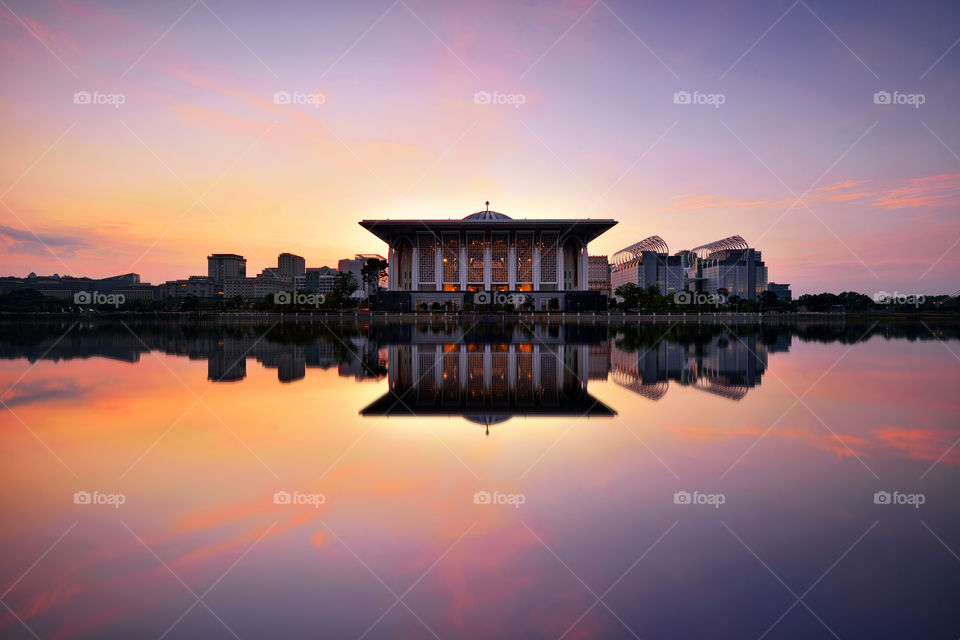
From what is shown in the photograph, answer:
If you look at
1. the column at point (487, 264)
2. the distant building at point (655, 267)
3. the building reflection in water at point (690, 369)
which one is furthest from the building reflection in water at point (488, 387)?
the distant building at point (655, 267)

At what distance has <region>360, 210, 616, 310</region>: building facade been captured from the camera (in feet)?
313

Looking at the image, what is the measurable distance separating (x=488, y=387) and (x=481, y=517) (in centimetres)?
808

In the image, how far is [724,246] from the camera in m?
128

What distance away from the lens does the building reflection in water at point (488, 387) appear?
10508mm

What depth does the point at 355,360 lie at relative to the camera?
805 inches

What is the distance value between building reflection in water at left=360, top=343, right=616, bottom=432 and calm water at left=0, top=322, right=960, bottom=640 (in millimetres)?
165

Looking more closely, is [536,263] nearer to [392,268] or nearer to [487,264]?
[487,264]

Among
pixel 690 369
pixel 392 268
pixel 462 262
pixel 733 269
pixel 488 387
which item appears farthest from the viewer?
pixel 733 269

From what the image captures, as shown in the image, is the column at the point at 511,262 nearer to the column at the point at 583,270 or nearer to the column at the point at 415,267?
the column at the point at 583,270

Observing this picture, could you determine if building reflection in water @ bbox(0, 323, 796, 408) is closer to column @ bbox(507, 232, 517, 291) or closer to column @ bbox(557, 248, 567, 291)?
column @ bbox(557, 248, 567, 291)

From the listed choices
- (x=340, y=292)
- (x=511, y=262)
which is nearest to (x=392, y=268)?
(x=340, y=292)

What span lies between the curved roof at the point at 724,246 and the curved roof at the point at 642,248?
9420mm

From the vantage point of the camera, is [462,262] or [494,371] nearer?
[494,371]

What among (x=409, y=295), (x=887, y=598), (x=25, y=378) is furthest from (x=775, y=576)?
(x=409, y=295)
